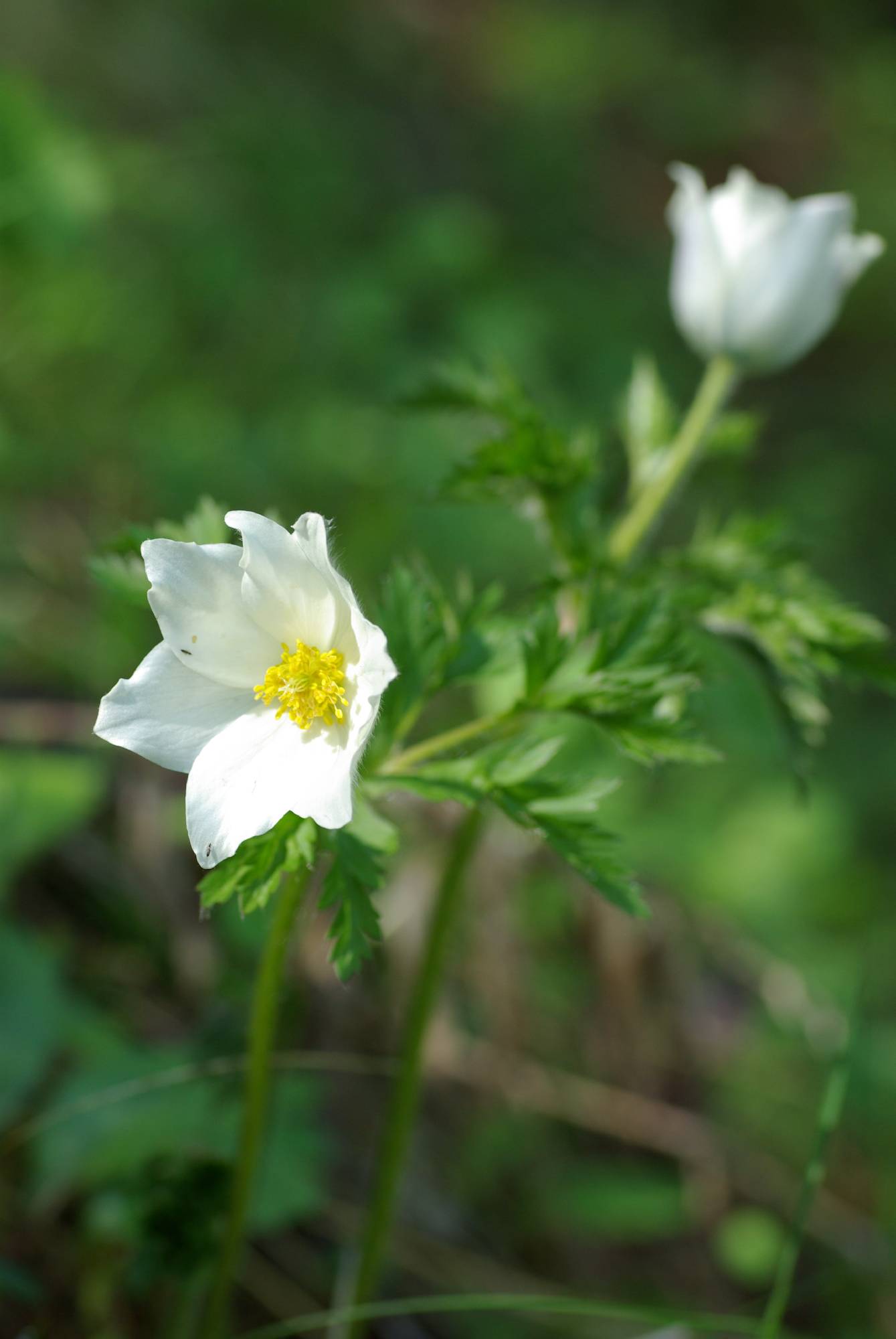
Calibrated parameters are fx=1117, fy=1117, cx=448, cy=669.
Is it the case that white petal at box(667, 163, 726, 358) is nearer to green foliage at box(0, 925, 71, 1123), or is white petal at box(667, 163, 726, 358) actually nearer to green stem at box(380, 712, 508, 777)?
green stem at box(380, 712, 508, 777)

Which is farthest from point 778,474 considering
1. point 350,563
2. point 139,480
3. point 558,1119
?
point 558,1119

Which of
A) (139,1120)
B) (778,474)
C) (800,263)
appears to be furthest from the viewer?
(778,474)

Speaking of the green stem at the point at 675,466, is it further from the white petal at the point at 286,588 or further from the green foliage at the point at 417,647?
the white petal at the point at 286,588

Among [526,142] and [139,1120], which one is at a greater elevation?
[526,142]

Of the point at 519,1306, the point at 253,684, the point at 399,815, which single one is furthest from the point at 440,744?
the point at 399,815

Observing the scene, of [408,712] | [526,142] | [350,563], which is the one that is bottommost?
[408,712]

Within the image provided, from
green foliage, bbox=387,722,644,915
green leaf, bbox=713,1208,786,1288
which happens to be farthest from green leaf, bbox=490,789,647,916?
green leaf, bbox=713,1208,786,1288

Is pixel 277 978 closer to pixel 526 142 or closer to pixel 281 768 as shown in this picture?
pixel 281 768
